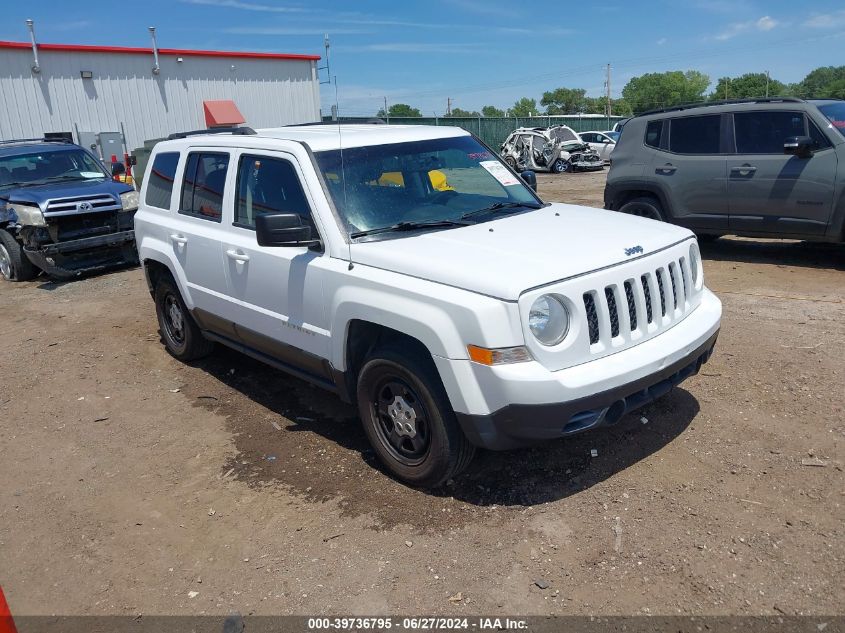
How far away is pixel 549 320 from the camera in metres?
3.45

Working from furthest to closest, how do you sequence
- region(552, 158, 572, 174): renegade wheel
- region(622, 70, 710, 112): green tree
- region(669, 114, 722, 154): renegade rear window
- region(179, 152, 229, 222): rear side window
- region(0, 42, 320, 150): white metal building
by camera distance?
1. region(622, 70, 710, 112): green tree
2. region(552, 158, 572, 174): renegade wheel
3. region(0, 42, 320, 150): white metal building
4. region(669, 114, 722, 154): renegade rear window
5. region(179, 152, 229, 222): rear side window

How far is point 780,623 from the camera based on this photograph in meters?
2.87

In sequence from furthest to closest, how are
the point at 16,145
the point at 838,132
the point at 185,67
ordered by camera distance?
1. the point at 185,67
2. the point at 16,145
3. the point at 838,132

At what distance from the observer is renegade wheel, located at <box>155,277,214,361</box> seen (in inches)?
243

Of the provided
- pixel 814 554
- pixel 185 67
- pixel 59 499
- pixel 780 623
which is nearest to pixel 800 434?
pixel 814 554

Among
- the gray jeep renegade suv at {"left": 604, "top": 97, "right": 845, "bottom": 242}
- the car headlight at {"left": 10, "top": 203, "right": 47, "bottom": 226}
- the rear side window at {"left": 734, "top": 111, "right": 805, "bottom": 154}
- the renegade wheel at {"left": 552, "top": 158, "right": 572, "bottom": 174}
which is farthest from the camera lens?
the renegade wheel at {"left": 552, "top": 158, "right": 572, "bottom": 174}

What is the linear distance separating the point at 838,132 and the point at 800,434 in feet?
16.9

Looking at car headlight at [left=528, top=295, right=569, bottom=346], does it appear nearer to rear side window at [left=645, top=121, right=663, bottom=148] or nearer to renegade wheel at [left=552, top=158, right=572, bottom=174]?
rear side window at [left=645, top=121, right=663, bottom=148]

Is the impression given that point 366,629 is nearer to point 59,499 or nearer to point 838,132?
point 59,499

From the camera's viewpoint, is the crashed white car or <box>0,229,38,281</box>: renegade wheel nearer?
<box>0,229,38,281</box>: renegade wheel

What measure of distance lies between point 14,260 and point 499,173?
8412mm

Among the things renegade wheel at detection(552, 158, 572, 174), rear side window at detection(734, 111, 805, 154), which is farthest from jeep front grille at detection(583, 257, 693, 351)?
Answer: renegade wheel at detection(552, 158, 572, 174)

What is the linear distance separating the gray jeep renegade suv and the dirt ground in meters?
2.69

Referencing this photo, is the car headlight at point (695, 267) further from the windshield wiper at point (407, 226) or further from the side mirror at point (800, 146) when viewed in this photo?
the side mirror at point (800, 146)
